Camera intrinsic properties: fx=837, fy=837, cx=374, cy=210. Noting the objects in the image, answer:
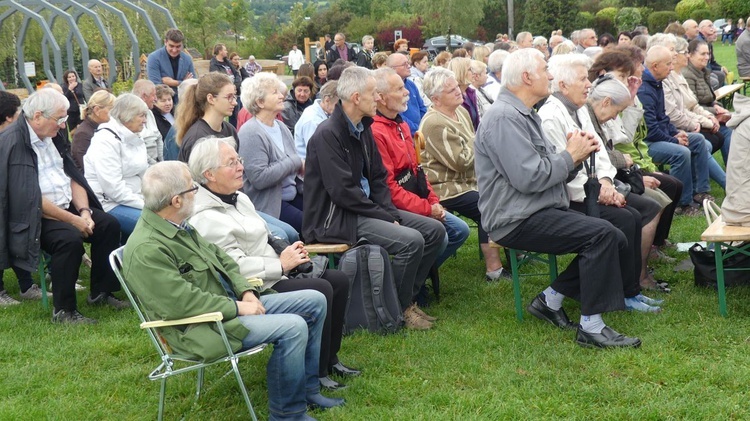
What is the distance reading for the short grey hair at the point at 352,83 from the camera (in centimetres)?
568

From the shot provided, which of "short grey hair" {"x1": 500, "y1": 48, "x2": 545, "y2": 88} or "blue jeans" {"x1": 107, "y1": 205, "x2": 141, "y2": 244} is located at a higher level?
"short grey hair" {"x1": 500, "y1": 48, "x2": 545, "y2": 88}

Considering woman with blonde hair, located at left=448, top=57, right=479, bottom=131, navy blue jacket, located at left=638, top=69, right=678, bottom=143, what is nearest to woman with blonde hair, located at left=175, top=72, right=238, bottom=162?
woman with blonde hair, located at left=448, top=57, right=479, bottom=131

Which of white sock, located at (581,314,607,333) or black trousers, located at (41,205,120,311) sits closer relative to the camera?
white sock, located at (581,314,607,333)

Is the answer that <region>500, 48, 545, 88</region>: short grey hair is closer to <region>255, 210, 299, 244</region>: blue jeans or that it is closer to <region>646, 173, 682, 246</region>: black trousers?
<region>255, 210, 299, 244</region>: blue jeans

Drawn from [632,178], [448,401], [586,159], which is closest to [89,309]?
[448,401]

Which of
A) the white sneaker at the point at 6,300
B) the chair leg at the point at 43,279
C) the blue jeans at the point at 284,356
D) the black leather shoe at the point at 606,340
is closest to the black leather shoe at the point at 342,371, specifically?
the blue jeans at the point at 284,356

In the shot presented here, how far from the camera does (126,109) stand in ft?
22.0

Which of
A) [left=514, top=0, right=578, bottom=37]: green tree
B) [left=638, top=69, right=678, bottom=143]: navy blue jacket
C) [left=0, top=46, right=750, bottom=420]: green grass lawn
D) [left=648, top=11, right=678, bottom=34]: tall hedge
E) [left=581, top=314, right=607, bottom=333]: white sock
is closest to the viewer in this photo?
[left=0, top=46, right=750, bottom=420]: green grass lawn

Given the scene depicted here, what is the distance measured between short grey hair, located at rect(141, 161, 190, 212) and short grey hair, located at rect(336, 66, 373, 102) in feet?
6.03

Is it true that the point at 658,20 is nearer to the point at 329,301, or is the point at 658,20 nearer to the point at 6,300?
the point at 6,300

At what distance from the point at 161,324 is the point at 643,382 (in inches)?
102

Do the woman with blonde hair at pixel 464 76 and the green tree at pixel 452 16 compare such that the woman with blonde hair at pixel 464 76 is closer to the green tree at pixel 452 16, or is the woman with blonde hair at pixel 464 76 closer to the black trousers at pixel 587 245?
the black trousers at pixel 587 245

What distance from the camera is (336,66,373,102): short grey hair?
5.68m

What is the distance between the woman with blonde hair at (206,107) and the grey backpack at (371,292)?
156 centimetres
